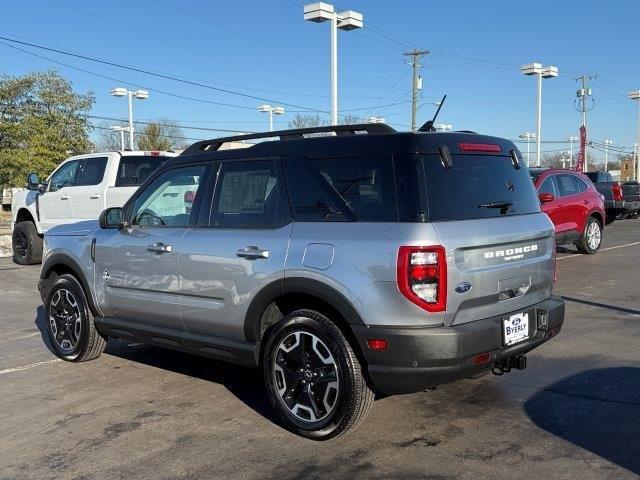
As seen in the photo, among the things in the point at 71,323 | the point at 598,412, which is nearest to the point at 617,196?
the point at 598,412

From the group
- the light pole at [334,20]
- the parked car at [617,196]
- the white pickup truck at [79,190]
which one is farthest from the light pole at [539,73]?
the white pickup truck at [79,190]

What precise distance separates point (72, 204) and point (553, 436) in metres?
10.1

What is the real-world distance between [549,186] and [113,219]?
9697mm

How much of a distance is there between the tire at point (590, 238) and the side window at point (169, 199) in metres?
10.5

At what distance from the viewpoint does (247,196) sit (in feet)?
15.5

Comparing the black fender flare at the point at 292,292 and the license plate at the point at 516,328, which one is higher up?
the black fender flare at the point at 292,292

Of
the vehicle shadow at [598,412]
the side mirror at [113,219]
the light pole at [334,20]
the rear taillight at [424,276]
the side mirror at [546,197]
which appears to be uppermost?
the light pole at [334,20]

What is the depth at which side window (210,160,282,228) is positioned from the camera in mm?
4535

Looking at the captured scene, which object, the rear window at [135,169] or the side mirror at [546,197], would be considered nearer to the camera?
the rear window at [135,169]

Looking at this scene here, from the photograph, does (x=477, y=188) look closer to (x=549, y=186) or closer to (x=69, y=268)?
(x=69, y=268)

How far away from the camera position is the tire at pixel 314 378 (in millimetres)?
4012

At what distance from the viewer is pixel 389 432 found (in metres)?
4.30

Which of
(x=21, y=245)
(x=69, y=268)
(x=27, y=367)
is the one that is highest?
(x=69, y=268)

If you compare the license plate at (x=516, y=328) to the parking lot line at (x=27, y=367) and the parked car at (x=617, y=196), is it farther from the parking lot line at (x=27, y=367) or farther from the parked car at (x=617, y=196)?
the parked car at (x=617, y=196)
